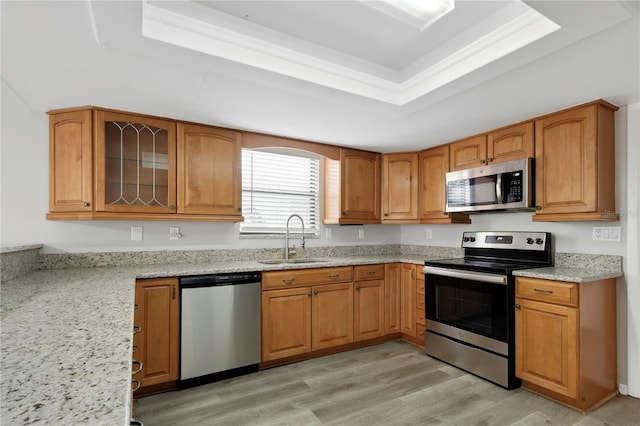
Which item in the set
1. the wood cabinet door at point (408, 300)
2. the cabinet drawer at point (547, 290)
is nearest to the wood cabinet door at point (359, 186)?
the wood cabinet door at point (408, 300)

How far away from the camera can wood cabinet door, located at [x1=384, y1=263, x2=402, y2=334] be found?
3.62m

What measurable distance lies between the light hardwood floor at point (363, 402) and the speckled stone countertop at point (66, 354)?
3.56 feet

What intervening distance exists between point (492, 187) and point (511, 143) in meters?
0.40

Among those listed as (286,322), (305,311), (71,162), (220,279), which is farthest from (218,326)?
(71,162)

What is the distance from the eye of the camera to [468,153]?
337cm

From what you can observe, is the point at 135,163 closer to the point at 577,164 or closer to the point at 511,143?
the point at 511,143

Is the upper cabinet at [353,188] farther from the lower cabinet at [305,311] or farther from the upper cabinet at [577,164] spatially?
the upper cabinet at [577,164]

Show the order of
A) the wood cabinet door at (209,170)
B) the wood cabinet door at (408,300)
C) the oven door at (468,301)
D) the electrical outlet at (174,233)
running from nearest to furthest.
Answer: the oven door at (468,301) < the wood cabinet door at (209,170) < the electrical outlet at (174,233) < the wood cabinet door at (408,300)

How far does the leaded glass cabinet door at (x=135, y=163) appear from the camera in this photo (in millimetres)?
2617

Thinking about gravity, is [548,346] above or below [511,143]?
below

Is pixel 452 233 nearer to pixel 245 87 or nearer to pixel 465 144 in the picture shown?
pixel 465 144

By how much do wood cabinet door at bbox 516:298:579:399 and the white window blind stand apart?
7.20 feet

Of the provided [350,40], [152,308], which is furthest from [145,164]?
[350,40]

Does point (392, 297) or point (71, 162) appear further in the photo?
point (392, 297)
